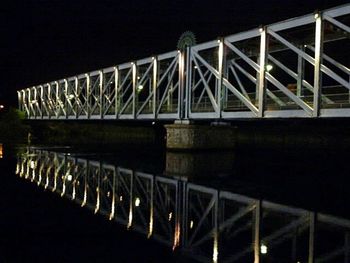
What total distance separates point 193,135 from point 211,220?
3409 centimetres

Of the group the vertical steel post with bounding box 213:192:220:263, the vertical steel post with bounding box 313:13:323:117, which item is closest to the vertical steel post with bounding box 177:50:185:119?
the vertical steel post with bounding box 313:13:323:117

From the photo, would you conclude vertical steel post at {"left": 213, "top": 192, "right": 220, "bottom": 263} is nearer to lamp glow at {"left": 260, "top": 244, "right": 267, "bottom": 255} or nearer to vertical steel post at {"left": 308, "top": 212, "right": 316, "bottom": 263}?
lamp glow at {"left": 260, "top": 244, "right": 267, "bottom": 255}

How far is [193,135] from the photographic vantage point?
164ft

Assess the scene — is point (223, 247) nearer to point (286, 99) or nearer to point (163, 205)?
point (163, 205)

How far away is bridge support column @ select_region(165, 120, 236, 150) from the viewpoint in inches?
1970

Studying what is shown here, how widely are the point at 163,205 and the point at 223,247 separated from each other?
23.0 ft

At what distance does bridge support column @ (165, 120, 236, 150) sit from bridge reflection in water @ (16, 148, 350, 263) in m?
22.8

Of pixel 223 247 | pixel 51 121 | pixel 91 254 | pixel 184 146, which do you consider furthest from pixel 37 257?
pixel 51 121

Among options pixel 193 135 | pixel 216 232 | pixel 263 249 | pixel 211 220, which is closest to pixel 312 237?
pixel 263 249

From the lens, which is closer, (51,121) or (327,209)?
(327,209)

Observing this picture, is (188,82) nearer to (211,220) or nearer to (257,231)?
(211,220)

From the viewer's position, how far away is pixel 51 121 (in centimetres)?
11175

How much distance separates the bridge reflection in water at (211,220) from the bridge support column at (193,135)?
898 inches

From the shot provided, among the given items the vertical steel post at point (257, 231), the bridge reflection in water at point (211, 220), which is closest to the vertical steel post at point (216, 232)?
the bridge reflection in water at point (211, 220)
